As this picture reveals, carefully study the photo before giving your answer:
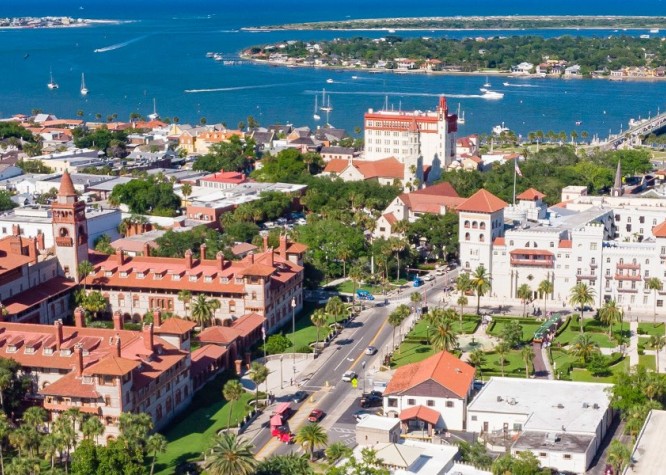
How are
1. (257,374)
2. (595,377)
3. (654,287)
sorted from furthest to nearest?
(654,287) < (595,377) < (257,374)

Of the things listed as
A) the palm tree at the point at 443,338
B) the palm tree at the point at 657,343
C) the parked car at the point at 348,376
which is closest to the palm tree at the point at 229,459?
the parked car at the point at 348,376

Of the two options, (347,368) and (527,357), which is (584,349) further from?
(347,368)

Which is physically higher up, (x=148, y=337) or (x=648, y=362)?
(x=148, y=337)

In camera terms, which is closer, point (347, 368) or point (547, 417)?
point (547, 417)

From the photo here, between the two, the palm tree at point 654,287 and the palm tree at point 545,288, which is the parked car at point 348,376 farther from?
the palm tree at point 654,287

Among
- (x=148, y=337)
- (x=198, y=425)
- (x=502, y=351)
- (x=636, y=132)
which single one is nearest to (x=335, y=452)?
(x=198, y=425)
